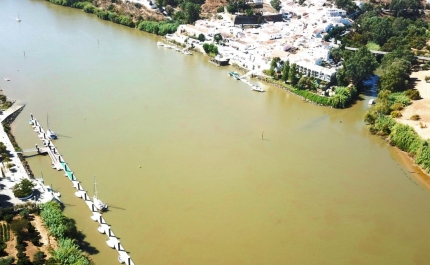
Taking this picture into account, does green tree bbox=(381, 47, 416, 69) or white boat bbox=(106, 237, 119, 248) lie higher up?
green tree bbox=(381, 47, 416, 69)

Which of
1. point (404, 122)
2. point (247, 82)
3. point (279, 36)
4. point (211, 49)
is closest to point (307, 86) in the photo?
point (247, 82)

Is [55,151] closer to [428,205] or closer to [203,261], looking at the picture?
[203,261]

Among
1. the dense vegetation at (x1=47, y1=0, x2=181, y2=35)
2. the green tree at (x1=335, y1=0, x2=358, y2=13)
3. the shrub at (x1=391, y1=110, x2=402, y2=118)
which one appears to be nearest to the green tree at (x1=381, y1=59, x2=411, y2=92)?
the shrub at (x1=391, y1=110, x2=402, y2=118)

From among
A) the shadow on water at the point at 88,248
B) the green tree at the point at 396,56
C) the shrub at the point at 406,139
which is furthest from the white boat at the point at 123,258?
the green tree at the point at 396,56

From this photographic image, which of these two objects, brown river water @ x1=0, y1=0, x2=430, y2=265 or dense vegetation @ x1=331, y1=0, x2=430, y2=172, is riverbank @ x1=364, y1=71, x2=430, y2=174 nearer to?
dense vegetation @ x1=331, y1=0, x2=430, y2=172

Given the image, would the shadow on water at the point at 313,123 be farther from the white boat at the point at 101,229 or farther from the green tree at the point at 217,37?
the green tree at the point at 217,37
